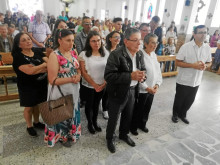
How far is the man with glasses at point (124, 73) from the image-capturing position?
1634 millimetres

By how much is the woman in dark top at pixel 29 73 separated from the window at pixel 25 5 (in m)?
15.7

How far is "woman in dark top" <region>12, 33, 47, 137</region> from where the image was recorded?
1781 millimetres

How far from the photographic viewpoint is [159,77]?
220 centimetres

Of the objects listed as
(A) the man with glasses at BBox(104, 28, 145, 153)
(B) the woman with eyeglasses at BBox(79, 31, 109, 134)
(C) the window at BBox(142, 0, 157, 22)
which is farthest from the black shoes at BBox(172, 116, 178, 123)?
(C) the window at BBox(142, 0, 157, 22)

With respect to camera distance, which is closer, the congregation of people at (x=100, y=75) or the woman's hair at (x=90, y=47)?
the congregation of people at (x=100, y=75)

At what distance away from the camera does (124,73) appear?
164cm

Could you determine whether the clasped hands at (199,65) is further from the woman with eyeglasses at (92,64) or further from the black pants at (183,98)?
the woman with eyeglasses at (92,64)

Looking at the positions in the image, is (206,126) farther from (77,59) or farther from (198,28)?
(77,59)

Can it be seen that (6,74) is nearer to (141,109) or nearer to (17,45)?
(17,45)

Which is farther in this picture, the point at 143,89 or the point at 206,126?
the point at 206,126

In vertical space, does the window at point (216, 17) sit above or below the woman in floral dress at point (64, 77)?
above

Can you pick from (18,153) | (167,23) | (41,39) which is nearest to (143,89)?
(18,153)

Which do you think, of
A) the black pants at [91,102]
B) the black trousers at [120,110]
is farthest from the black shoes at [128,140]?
the black pants at [91,102]

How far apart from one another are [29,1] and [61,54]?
55.7 feet
